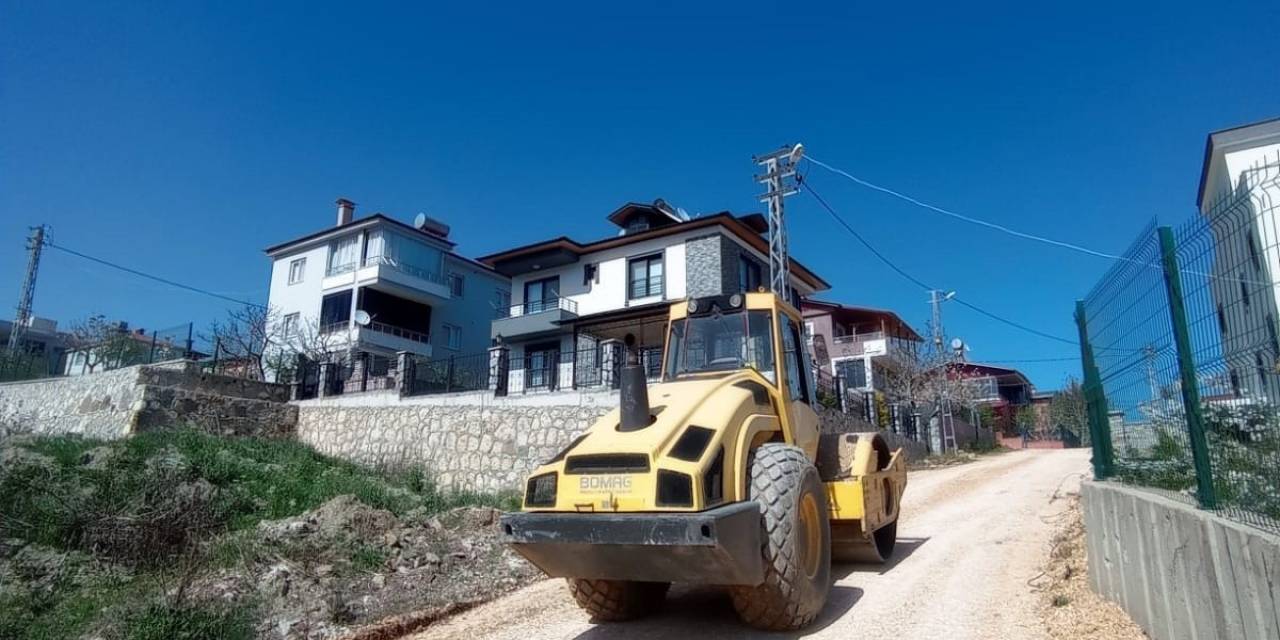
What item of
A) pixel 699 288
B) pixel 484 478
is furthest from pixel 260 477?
pixel 699 288

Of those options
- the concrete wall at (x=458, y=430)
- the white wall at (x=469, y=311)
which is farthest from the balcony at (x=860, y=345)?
the white wall at (x=469, y=311)

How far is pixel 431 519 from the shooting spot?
37.9ft

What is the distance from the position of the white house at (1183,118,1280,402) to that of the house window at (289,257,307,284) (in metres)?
42.4

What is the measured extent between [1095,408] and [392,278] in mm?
33978

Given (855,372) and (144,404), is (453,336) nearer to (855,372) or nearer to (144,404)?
(144,404)

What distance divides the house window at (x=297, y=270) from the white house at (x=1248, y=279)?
139ft

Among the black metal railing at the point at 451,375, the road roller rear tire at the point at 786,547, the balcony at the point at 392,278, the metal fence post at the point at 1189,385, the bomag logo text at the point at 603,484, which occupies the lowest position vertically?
the road roller rear tire at the point at 786,547

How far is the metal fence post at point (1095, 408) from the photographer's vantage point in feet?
20.6

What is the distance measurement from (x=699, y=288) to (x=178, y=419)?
18100 mm

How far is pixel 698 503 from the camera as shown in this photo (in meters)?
4.92

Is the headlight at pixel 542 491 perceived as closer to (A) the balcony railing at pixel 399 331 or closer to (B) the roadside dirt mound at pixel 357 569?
(B) the roadside dirt mound at pixel 357 569

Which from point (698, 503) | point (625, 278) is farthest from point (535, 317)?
point (698, 503)

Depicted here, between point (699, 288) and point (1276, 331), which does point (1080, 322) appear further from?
point (699, 288)

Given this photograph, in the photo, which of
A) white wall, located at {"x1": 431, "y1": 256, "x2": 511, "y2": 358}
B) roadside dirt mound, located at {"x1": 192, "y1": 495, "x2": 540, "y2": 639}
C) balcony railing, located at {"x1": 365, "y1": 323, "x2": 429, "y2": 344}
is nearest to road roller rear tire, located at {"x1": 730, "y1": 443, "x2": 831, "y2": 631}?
roadside dirt mound, located at {"x1": 192, "y1": 495, "x2": 540, "y2": 639}
